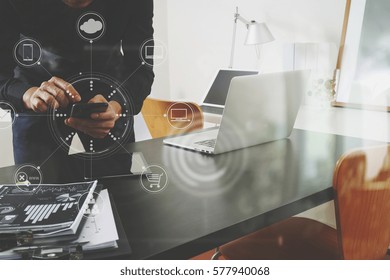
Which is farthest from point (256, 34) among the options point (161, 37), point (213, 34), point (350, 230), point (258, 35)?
point (350, 230)

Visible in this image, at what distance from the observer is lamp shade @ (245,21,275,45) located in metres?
1.04

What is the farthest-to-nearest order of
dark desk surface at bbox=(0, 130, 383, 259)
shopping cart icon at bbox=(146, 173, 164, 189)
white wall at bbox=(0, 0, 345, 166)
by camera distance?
white wall at bbox=(0, 0, 345, 166), shopping cart icon at bbox=(146, 173, 164, 189), dark desk surface at bbox=(0, 130, 383, 259)

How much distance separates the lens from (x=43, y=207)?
2.31 ft

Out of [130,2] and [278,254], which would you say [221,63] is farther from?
[278,254]

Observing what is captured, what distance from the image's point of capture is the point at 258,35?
1.06 m

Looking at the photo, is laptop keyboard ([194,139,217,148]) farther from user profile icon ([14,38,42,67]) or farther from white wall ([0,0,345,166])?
user profile icon ([14,38,42,67])

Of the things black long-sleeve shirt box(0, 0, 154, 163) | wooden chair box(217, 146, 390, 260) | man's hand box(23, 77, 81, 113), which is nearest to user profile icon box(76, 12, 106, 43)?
black long-sleeve shirt box(0, 0, 154, 163)

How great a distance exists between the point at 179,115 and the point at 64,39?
30 cm

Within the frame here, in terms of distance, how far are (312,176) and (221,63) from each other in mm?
342

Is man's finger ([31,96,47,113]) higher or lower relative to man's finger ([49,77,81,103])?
lower

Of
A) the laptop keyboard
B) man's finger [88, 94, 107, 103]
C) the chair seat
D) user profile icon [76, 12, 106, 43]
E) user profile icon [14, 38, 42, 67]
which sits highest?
user profile icon [76, 12, 106, 43]

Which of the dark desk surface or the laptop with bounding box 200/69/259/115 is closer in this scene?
the dark desk surface

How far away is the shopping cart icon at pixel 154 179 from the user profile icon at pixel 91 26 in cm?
31
